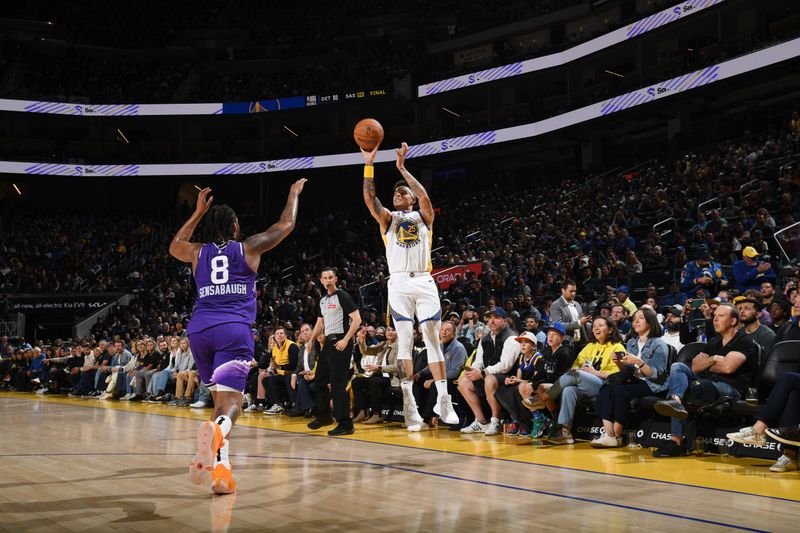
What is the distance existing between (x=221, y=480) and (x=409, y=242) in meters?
3.96

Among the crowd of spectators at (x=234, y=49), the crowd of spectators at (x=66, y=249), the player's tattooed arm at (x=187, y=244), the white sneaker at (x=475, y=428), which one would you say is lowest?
the white sneaker at (x=475, y=428)

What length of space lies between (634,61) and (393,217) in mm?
26058

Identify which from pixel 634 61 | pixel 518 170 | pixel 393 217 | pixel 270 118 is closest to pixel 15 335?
pixel 270 118

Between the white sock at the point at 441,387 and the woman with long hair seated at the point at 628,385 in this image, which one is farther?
the white sock at the point at 441,387

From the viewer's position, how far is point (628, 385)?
7590 millimetres

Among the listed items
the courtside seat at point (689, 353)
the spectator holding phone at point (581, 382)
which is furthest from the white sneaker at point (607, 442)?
the courtside seat at point (689, 353)

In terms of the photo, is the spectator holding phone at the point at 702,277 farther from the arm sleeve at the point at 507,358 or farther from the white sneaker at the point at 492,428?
the white sneaker at the point at 492,428

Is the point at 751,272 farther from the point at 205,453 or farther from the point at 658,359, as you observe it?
the point at 205,453

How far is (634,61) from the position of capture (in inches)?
1220

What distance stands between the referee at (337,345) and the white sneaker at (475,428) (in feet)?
4.55

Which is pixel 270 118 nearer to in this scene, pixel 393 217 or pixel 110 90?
pixel 110 90

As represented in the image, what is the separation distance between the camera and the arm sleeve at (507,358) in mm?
8930

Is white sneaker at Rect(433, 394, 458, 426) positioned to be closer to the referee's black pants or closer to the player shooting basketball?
the player shooting basketball

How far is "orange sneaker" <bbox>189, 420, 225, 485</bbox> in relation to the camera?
4574 millimetres
